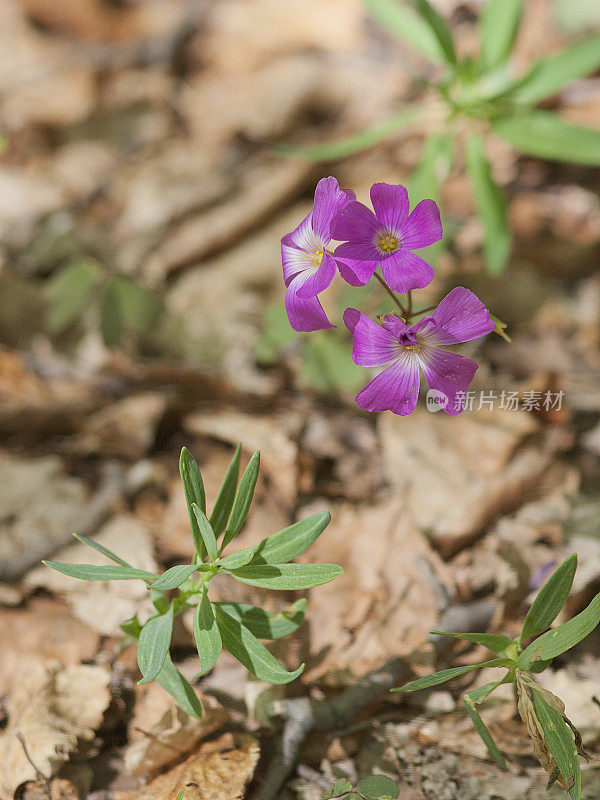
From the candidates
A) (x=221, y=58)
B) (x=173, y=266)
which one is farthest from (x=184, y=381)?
(x=221, y=58)

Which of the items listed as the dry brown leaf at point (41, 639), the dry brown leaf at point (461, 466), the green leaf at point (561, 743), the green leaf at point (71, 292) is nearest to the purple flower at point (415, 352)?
the green leaf at point (561, 743)

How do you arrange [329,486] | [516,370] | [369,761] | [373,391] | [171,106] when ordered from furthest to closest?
1. [171,106]
2. [516,370]
3. [329,486]
4. [369,761]
5. [373,391]

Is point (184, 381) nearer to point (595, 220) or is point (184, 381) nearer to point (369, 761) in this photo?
point (369, 761)

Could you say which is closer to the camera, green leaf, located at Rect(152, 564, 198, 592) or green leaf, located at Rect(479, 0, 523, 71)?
green leaf, located at Rect(152, 564, 198, 592)

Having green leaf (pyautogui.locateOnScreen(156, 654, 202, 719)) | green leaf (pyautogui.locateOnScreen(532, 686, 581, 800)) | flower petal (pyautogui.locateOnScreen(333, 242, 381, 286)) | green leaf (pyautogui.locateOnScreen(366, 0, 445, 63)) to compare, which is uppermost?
green leaf (pyautogui.locateOnScreen(366, 0, 445, 63))

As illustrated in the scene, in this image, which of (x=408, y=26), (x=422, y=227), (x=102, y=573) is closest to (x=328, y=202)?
(x=422, y=227)

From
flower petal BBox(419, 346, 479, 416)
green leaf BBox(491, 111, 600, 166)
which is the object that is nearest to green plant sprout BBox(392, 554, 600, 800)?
flower petal BBox(419, 346, 479, 416)

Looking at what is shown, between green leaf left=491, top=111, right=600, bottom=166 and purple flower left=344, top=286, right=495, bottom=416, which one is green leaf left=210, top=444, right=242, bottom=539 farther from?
green leaf left=491, top=111, right=600, bottom=166
